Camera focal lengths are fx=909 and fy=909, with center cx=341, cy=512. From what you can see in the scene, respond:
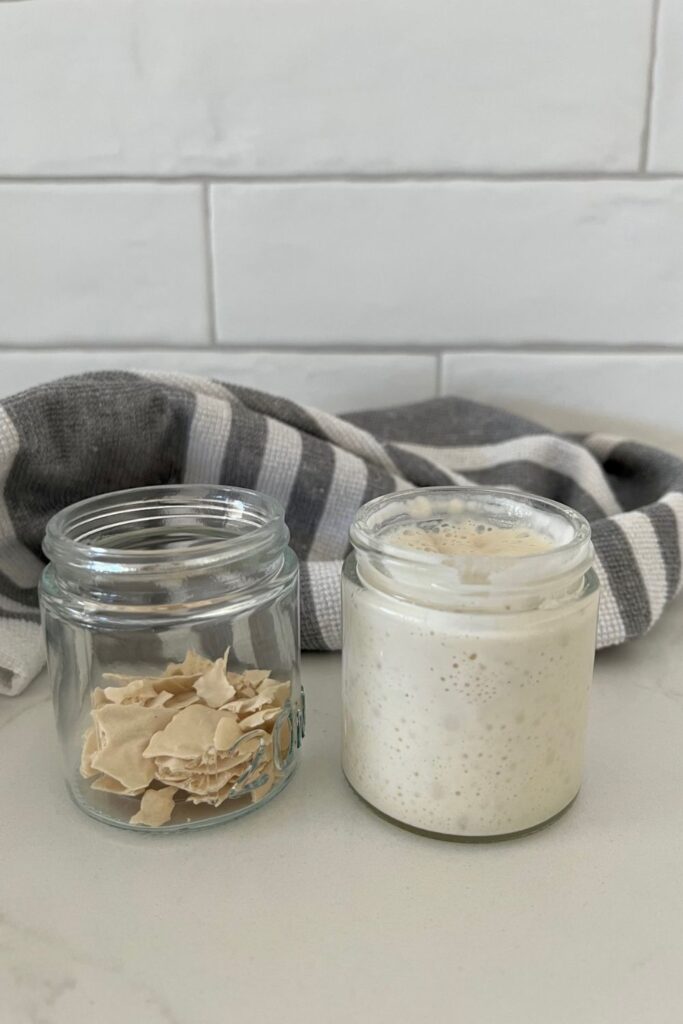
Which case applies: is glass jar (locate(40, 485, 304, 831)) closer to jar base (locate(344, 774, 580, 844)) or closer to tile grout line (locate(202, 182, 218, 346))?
jar base (locate(344, 774, 580, 844))

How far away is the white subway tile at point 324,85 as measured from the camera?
0.70 m

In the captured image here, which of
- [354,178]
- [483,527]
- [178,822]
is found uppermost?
[354,178]

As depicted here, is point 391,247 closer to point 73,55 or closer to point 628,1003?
point 73,55

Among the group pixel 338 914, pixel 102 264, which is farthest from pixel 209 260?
pixel 338 914

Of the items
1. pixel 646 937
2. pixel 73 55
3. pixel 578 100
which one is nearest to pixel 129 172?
pixel 73 55

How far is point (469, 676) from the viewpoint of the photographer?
0.40 meters

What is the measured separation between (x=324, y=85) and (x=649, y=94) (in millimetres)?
253

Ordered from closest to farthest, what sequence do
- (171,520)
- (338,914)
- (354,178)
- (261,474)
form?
1. (338,914)
2. (171,520)
3. (261,474)
4. (354,178)

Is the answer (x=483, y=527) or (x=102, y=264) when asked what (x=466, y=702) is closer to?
(x=483, y=527)

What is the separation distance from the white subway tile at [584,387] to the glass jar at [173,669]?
36 cm

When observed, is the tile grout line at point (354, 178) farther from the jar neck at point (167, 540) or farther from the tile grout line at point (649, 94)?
the jar neck at point (167, 540)

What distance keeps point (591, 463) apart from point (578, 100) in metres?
0.28

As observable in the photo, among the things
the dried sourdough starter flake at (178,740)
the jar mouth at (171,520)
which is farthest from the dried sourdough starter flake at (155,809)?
the jar mouth at (171,520)

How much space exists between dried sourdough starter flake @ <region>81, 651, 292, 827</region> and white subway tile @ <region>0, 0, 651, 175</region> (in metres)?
0.47
